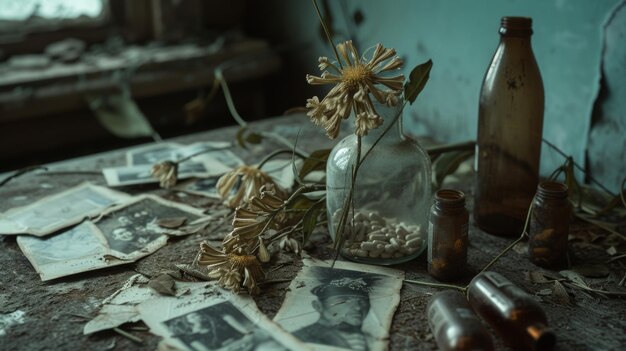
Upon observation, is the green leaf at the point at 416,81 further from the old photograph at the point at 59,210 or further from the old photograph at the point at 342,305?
the old photograph at the point at 59,210

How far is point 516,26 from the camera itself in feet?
3.19

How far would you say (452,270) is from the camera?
35.6 inches

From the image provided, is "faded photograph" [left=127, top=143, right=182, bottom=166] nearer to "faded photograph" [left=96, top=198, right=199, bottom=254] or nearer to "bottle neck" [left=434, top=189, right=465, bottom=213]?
"faded photograph" [left=96, top=198, right=199, bottom=254]

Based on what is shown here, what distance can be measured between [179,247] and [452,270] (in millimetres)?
438

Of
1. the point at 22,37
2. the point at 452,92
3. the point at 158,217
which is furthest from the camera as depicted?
the point at 22,37

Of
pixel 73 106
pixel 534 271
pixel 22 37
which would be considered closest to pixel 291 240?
pixel 534 271

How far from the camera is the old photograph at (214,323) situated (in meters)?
0.76

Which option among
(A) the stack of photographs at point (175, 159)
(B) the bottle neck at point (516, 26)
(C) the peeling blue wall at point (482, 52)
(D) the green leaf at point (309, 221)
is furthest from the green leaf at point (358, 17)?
(D) the green leaf at point (309, 221)

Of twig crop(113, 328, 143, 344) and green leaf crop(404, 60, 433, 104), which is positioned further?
green leaf crop(404, 60, 433, 104)

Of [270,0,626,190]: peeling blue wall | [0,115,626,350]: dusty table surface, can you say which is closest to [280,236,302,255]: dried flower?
[0,115,626,350]: dusty table surface

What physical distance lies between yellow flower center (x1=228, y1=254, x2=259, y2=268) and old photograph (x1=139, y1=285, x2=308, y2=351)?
0.04m

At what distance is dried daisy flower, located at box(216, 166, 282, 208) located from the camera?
43.2 inches

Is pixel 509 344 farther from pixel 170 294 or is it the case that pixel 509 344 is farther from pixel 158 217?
pixel 158 217

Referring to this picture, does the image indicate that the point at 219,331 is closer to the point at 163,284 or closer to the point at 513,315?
the point at 163,284
